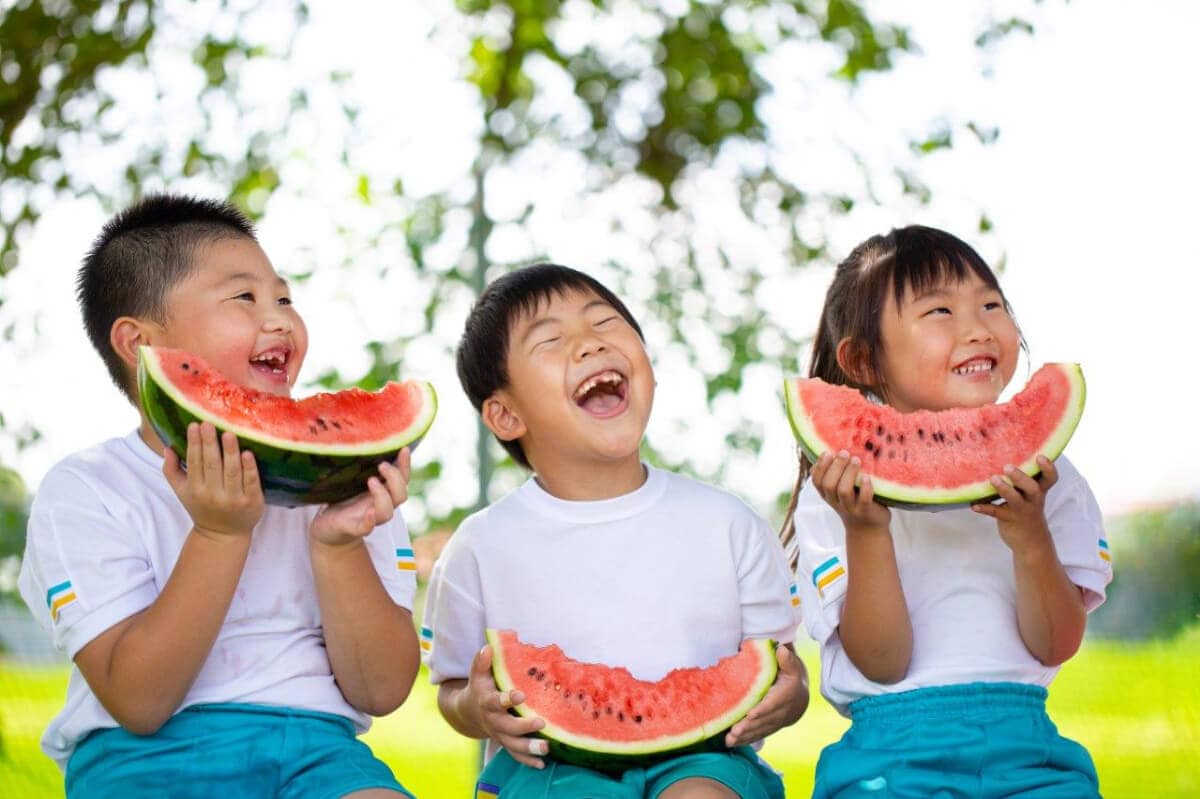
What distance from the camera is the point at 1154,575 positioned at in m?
3.51

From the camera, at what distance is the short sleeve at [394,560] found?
2656mm

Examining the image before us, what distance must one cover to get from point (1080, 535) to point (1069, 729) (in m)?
1.44

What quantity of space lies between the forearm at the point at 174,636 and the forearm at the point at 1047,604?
141 centimetres

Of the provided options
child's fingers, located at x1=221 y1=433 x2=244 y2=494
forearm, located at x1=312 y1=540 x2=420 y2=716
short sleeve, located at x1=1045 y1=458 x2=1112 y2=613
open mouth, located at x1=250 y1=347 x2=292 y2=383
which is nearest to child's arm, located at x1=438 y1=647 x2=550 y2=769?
forearm, located at x1=312 y1=540 x2=420 y2=716

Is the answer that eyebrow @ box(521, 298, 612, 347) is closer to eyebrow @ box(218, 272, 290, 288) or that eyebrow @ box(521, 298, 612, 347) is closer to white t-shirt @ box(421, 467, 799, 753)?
white t-shirt @ box(421, 467, 799, 753)

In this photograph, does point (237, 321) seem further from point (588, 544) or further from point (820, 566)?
point (820, 566)

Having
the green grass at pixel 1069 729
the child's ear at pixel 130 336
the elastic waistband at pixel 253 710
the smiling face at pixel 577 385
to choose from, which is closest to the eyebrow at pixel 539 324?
the smiling face at pixel 577 385

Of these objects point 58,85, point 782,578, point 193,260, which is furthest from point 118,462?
point 58,85

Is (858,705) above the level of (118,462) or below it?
below

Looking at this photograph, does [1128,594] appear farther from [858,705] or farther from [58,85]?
[58,85]

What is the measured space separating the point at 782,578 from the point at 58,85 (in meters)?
3.37

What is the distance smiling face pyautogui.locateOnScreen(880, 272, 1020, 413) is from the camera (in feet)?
8.43

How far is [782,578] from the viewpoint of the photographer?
9.10 feet

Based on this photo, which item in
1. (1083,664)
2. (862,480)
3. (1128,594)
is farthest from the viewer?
(1083,664)
